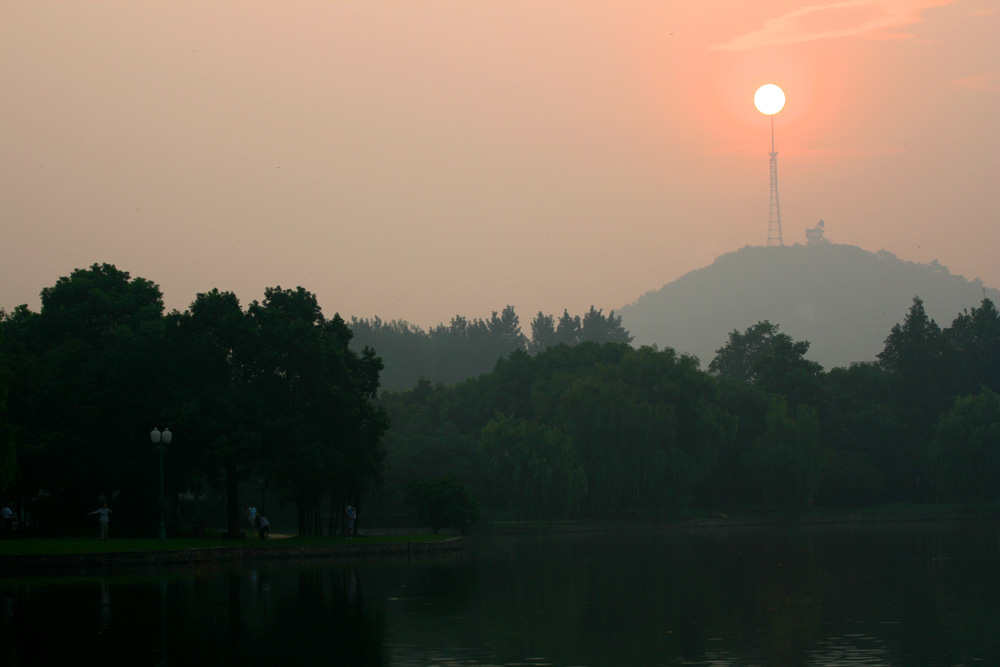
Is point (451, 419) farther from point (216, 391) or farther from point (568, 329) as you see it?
point (568, 329)

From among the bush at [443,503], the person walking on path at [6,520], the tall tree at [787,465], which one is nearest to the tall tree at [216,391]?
the person walking on path at [6,520]

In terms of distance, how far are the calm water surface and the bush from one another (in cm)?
1310

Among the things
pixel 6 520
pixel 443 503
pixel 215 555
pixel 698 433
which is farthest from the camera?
pixel 698 433

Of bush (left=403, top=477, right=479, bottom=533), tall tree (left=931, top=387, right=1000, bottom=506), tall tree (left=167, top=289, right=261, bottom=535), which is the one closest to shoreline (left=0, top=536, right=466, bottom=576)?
tall tree (left=167, top=289, right=261, bottom=535)

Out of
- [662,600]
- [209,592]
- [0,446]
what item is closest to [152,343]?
[0,446]

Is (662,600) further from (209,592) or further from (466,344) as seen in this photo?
(466,344)

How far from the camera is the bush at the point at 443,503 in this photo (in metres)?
52.9

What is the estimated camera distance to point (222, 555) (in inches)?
1481

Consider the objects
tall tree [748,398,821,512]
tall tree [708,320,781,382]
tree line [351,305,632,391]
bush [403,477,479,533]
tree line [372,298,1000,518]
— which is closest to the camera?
bush [403,477,479,533]

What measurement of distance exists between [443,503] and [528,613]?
30085mm

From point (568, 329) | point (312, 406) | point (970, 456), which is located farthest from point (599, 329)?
point (312, 406)

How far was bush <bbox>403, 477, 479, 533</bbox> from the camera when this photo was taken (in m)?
52.9

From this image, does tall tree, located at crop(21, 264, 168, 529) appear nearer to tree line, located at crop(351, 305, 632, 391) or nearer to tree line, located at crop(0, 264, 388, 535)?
tree line, located at crop(0, 264, 388, 535)

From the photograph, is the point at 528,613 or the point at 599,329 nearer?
the point at 528,613
